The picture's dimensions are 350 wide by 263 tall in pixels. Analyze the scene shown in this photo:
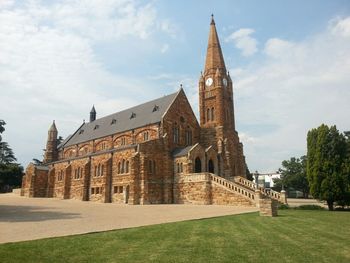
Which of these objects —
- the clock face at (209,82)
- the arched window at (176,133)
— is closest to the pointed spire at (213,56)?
the clock face at (209,82)

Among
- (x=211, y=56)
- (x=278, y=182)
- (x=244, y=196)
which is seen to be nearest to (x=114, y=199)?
(x=244, y=196)

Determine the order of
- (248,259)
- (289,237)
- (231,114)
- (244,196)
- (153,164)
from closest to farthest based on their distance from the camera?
(248,259), (289,237), (244,196), (153,164), (231,114)

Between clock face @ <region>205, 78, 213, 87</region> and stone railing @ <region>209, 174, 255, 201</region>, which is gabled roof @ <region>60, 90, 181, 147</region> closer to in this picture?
clock face @ <region>205, 78, 213, 87</region>

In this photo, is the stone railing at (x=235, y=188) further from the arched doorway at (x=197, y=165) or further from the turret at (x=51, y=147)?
the turret at (x=51, y=147)

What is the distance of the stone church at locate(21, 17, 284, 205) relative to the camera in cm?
3697

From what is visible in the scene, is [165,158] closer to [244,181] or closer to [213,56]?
[244,181]

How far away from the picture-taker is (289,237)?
11766 mm

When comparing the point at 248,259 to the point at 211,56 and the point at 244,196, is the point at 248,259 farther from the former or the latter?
the point at 211,56

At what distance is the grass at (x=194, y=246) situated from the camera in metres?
8.84

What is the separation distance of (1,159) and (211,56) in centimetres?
6164

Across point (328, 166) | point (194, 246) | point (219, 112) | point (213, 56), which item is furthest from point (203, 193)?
point (194, 246)

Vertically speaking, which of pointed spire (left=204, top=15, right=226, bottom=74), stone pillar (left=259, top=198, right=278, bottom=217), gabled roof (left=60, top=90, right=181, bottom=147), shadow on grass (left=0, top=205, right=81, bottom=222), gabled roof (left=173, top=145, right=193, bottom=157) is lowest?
shadow on grass (left=0, top=205, right=81, bottom=222)

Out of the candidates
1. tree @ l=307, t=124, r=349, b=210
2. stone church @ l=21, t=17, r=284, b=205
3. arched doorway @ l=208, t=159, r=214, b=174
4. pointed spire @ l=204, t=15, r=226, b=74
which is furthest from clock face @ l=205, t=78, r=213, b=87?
tree @ l=307, t=124, r=349, b=210

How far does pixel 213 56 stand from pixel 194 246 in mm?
43376
